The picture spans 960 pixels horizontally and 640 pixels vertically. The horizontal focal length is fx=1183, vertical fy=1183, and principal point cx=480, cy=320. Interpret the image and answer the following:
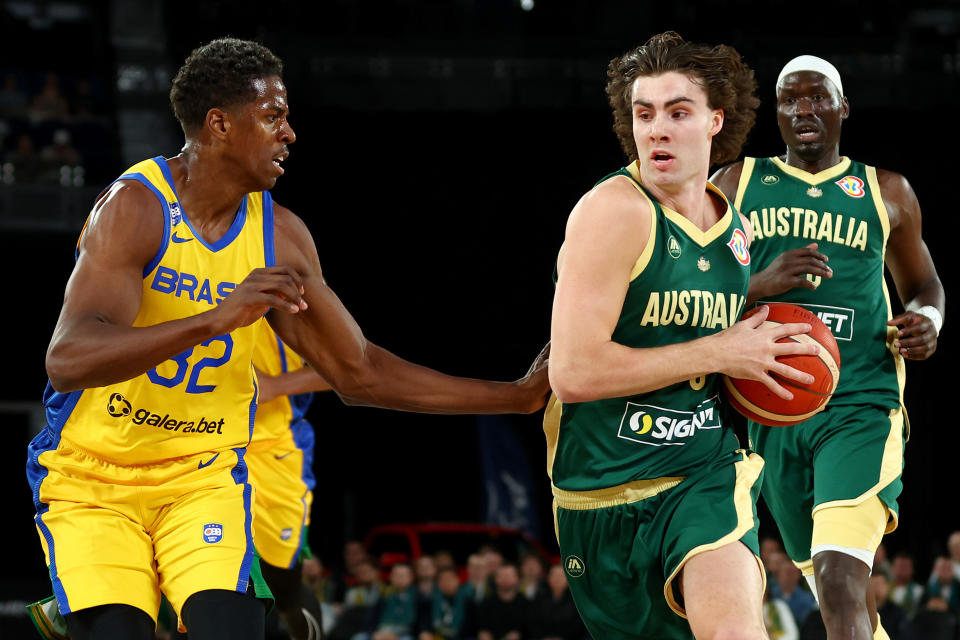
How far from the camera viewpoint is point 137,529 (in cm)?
335

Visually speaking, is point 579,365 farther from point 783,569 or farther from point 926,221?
point 926,221

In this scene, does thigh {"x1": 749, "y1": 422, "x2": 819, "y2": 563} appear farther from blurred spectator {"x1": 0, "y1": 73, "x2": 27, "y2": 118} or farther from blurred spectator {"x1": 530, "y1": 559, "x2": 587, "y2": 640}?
blurred spectator {"x1": 0, "y1": 73, "x2": 27, "y2": 118}

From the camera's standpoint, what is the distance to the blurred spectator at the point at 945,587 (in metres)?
9.76

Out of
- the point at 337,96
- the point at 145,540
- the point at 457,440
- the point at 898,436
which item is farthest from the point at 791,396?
the point at 457,440

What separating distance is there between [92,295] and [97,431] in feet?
1.38

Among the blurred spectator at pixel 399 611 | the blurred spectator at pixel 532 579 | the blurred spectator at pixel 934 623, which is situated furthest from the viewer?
the blurred spectator at pixel 399 611

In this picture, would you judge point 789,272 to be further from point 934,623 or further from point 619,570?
point 934,623

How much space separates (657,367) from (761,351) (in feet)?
0.98

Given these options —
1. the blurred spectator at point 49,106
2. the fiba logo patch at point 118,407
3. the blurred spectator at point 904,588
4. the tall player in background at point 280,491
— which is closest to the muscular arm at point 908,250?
the tall player in background at point 280,491

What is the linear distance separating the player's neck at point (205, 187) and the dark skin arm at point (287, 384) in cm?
195

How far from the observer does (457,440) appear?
1931cm

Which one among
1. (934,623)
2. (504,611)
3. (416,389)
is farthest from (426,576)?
(416,389)

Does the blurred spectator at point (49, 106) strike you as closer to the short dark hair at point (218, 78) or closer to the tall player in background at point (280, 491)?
the tall player in background at point (280, 491)

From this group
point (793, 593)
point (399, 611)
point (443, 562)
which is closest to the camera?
point (793, 593)
